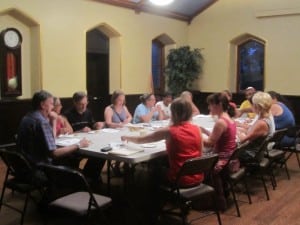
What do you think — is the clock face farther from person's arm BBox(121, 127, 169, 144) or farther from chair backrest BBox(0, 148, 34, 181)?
person's arm BBox(121, 127, 169, 144)

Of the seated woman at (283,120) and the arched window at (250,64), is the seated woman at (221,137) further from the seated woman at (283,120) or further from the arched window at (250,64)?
the arched window at (250,64)

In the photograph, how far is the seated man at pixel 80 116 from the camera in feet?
16.0

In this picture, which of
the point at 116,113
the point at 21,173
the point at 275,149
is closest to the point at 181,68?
the point at 116,113

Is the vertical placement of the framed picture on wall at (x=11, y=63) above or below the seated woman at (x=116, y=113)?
above

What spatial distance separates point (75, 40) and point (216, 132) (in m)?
4.34

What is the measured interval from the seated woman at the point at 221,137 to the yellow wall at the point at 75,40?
3.85m

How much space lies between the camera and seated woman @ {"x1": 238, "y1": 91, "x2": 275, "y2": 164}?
4289mm

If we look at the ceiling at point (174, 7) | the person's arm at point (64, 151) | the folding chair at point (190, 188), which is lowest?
the folding chair at point (190, 188)

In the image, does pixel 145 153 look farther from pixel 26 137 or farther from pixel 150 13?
pixel 150 13

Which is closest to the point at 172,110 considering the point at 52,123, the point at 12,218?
the point at 52,123

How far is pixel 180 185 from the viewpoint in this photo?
10.7 feet

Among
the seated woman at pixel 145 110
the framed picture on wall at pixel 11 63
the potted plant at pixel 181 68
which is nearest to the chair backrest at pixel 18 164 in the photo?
the seated woman at pixel 145 110

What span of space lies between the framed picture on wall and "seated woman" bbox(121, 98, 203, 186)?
3658mm

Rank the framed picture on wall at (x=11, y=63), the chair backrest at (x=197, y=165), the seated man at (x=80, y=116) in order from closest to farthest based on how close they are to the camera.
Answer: the chair backrest at (x=197, y=165) → the seated man at (x=80, y=116) → the framed picture on wall at (x=11, y=63)
